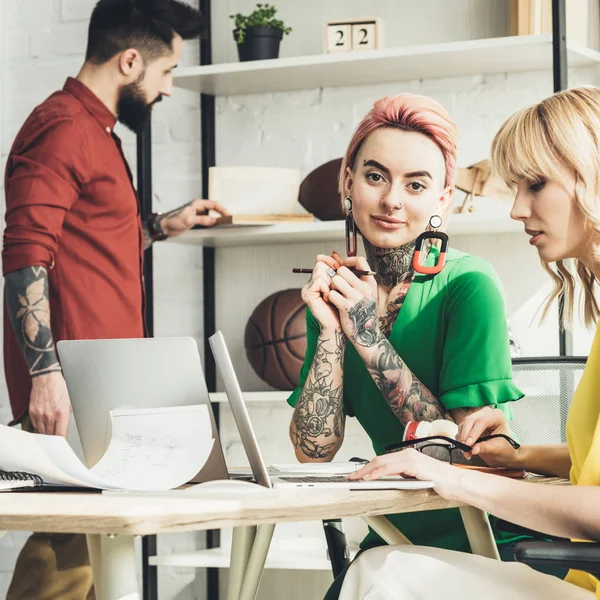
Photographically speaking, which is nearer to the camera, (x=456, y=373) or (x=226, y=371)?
(x=226, y=371)

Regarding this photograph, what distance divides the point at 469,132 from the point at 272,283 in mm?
768

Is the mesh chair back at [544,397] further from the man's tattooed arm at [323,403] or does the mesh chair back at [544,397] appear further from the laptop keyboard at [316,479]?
the laptop keyboard at [316,479]

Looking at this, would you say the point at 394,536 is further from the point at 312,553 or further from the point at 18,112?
the point at 18,112

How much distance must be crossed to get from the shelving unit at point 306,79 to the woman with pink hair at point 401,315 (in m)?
0.90

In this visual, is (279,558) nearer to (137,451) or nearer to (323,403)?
(323,403)

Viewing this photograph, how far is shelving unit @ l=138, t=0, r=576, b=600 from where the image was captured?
2.59 m

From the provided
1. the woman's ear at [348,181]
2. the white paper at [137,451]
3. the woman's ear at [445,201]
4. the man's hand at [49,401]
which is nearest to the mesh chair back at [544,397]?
the woman's ear at [445,201]

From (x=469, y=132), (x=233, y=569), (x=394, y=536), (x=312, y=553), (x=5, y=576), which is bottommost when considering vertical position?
(x=5, y=576)

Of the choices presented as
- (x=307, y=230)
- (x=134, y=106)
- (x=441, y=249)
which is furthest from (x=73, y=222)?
(x=441, y=249)

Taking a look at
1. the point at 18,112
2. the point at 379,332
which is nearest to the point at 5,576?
the point at 18,112

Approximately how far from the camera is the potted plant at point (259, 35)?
2830 mm

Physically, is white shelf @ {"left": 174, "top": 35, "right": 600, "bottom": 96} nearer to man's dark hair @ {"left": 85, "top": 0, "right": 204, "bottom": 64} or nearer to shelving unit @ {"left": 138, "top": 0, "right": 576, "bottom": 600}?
shelving unit @ {"left": 138, "top": 0, "right": 576, "bottom": 600}

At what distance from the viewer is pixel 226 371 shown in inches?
43.9

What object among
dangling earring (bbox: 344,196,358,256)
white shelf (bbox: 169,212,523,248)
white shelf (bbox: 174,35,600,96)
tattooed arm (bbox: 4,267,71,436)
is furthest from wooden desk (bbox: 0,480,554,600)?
white shelf (bbox: 174,35,600,96)
